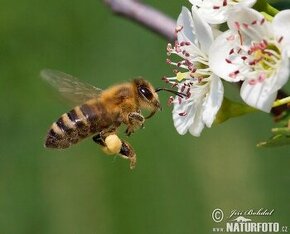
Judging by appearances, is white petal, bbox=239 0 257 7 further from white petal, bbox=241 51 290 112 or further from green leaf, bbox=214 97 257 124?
green leaf, bbox=214 97 257 124

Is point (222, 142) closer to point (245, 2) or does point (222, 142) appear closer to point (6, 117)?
point (6, 117)

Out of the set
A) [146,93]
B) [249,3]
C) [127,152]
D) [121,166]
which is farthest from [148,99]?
[121,166]

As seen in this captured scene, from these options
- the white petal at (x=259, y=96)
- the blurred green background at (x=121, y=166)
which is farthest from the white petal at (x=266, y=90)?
the blurred green background at (x=121, y=166)

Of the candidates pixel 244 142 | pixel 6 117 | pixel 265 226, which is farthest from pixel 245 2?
pixel 6 117

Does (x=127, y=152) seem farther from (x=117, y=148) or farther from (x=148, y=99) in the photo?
(x=148, y=99)

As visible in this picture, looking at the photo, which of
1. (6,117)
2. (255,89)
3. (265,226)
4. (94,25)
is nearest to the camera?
(255,89)

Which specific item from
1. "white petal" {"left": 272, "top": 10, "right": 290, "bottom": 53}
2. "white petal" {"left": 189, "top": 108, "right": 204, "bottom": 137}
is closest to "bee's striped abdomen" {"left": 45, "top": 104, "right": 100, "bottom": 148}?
"white petal" {"left": 189, "top": 108, "right": 204, "bottom": 137}

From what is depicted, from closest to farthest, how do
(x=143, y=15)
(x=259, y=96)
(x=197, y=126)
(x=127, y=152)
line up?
(x=259, y=96) → (x=197, y=126) → (x=127, y=152) → (x=143, y=15)
